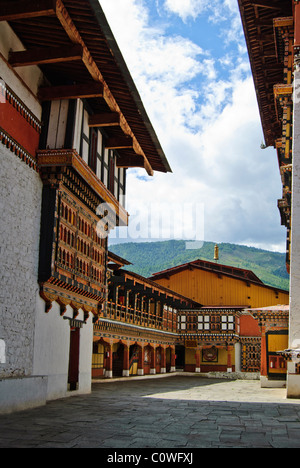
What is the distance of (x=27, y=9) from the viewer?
9.52 meters

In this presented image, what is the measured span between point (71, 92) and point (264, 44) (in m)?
Answer: 8.43

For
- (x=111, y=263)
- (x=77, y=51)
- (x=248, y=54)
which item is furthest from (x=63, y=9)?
(x=111, y=263)

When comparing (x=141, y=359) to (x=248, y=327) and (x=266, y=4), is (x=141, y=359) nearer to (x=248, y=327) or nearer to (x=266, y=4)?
(x=248, y=327)

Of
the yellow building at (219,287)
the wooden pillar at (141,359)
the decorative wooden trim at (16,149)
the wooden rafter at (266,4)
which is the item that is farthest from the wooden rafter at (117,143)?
the yellow building at (219,287)

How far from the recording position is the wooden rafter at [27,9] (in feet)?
31.0

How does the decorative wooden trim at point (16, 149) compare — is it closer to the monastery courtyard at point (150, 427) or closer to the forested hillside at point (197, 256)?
the monastery courtyard at point (150, 427)

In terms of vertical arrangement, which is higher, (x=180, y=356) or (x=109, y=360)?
(x=109, y=360)

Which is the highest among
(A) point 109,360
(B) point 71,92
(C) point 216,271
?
(B) point 71,92

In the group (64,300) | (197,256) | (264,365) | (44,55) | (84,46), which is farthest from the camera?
(197,256)

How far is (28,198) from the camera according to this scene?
11.6 m

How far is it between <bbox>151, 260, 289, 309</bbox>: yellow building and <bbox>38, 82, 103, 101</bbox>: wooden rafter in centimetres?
3200

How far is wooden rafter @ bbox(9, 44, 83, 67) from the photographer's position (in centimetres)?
1066

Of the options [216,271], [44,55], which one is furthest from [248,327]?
[44,55]
